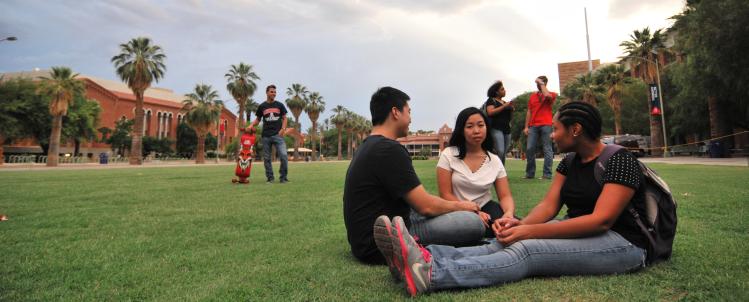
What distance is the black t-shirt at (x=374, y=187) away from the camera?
235cm

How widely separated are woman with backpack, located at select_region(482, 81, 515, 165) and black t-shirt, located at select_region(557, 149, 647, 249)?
4.64 m

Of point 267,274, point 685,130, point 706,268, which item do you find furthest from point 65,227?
point 685,130

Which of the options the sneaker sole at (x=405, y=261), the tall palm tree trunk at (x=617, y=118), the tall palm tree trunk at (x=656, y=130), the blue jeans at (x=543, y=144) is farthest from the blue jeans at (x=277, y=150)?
the tall palm tree trunk at (x=617, y=118)

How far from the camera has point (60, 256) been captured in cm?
282

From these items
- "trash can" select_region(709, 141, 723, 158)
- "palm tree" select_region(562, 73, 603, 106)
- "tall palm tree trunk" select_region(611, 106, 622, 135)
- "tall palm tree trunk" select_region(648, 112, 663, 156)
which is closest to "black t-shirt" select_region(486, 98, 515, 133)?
"trash can" select_region(709, 141, 723, 158)

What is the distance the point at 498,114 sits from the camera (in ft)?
23.5

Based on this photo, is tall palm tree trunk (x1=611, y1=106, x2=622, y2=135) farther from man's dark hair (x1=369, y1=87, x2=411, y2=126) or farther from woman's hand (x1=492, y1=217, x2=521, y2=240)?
man's dark hair (x1=369, y1=87, x2=411, y2=126)

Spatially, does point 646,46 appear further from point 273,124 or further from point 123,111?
point 123,111

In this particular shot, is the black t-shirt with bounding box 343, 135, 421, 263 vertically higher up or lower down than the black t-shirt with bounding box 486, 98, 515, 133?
lower down

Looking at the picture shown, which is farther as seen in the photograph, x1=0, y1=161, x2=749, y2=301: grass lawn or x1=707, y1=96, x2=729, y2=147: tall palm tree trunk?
x1=707, y1=96, x2=729, y2=147: tall palm tree trunk

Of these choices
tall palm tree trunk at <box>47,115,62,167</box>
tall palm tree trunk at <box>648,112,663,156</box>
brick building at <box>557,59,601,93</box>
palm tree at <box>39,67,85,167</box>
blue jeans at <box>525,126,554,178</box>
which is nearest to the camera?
blue jeans at <box>525,126,554,178</box>

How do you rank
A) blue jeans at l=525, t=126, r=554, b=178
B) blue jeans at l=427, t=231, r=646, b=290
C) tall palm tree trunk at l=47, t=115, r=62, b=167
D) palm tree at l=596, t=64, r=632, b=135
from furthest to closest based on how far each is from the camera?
1. palm tree at l=596, t=64, r=632, b=135
2. tall palm tree trunk at l=47, t=115, r=62, b=167
3. blue jeans at l=525, t=126, r=554, b=178
4. blue jeans at l=427, t=231, r=646, b=290

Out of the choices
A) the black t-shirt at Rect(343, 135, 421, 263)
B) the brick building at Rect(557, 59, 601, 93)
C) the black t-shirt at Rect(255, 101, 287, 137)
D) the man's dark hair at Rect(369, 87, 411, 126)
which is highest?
the brick building at Rect(557, 59, 601, 93)

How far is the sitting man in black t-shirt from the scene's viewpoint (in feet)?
7.73
